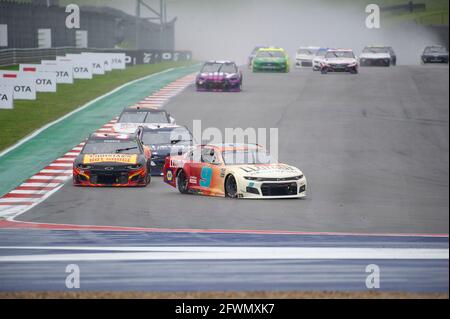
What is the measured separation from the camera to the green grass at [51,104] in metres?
32.3

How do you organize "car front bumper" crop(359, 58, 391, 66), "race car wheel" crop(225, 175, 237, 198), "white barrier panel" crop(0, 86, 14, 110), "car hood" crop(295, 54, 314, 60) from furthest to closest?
"car hood" crop(295, 54, 314, 60)
"car front bumper" crop(359, 58, 391, 66)
"white barrier panel" crop(0, 86, 14, 110)
"race car wheel" crop(225, 175, 237, 198)

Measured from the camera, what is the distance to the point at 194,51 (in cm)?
10431

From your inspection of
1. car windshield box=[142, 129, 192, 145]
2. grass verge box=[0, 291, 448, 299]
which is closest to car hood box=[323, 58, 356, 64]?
car windshield box=[142, 129, 192, 145]

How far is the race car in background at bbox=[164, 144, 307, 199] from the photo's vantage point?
20.3 meters

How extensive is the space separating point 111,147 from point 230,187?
4.45m

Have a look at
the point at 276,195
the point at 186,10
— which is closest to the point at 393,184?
the point at 276,195

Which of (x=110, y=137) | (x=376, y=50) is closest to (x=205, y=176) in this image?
(x=110, y=137)

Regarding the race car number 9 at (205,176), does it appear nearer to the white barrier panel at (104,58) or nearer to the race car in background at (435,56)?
the white barrier panel at (104,58)

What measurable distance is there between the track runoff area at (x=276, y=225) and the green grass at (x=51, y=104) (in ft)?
15.4

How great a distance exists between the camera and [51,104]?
3912cm

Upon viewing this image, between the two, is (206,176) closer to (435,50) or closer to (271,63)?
(271,63)

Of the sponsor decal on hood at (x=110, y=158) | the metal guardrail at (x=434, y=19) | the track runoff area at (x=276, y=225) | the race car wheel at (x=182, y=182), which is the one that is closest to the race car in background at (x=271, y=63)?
the track runoff area at (x=276, y=225)

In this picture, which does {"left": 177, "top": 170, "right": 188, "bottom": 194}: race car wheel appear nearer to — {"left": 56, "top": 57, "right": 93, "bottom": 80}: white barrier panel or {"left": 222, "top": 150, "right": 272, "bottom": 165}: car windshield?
{"left": 222, "top": 150, "right": 272, "bottom": 165}: car windshield

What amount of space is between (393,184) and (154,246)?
10720mm
